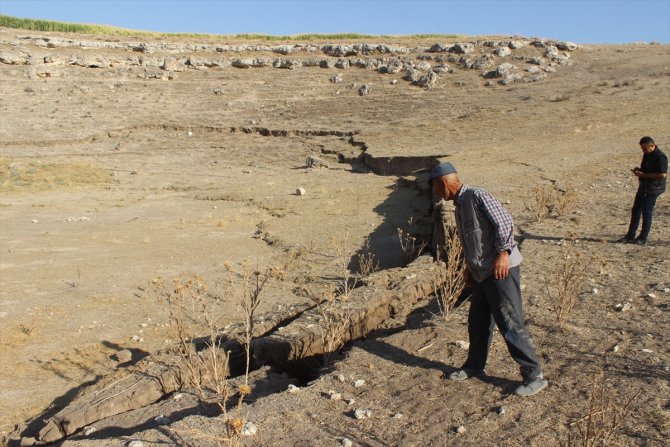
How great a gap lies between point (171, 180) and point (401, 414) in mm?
13199

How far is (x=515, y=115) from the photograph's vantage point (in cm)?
1845

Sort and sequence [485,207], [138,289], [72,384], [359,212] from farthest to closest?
[359,212], [138,289], [72,384], [485,207]

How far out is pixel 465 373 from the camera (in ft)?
11.9

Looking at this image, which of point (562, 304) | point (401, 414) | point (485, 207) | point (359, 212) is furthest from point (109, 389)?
point (359, 212)

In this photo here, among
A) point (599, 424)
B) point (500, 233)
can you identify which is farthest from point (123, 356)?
point (599, 424)

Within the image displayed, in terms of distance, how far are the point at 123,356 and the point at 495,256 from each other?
3.74 m

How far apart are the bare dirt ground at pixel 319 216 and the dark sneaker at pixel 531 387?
60mm

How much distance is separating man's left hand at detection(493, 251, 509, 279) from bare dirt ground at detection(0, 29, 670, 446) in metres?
0.75

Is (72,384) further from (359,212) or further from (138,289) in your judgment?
(359,212)

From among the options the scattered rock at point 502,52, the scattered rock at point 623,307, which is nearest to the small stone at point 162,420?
the scattered rock at point 623,307

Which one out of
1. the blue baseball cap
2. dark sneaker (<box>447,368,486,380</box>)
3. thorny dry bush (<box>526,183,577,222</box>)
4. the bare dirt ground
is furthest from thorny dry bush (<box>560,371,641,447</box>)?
thorny dry bush (<box>526,183,577,222</box>)

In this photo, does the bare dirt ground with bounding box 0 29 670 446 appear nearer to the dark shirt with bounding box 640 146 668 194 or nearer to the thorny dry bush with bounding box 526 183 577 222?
the thorny dry bush with bounding box 526 183 577 222

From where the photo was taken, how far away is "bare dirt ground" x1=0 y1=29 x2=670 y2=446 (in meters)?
3.41

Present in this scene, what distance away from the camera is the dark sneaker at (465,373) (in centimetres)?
362
